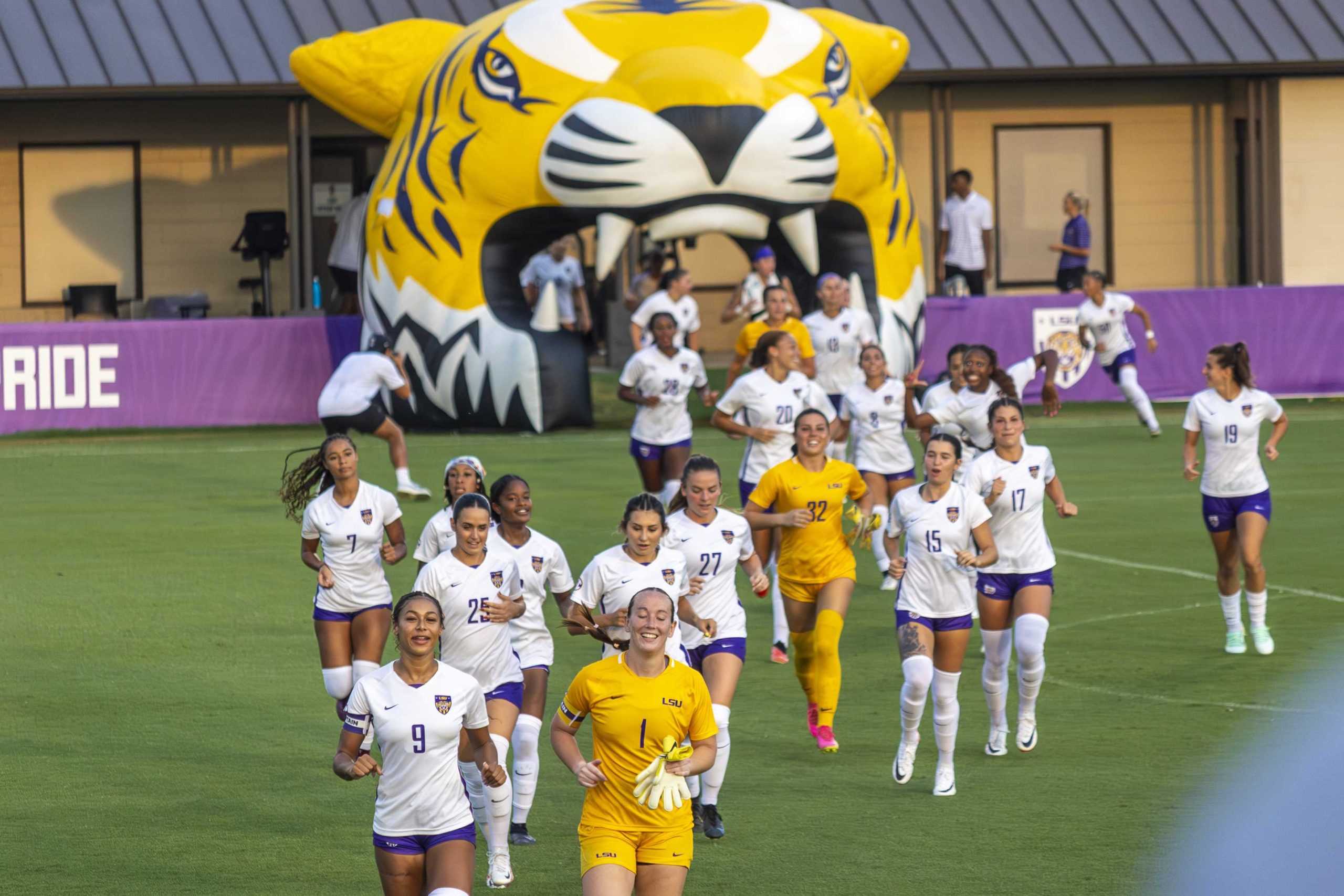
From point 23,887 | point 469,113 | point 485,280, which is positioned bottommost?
point 23,887

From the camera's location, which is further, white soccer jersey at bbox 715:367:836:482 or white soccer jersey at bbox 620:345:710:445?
white soccer jersey at bbox 620:345:710:445

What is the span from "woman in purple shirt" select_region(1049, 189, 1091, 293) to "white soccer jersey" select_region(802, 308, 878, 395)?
419 inches

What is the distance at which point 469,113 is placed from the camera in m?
22.7

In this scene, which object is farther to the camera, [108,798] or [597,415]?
[597,415]

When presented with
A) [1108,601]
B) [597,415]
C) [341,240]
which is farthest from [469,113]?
[1108,601]

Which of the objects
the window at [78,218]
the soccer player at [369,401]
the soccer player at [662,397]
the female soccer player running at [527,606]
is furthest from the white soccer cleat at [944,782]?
the window at [78,218]

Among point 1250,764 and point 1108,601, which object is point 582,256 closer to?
point 1108,601

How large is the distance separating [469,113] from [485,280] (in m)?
1.81

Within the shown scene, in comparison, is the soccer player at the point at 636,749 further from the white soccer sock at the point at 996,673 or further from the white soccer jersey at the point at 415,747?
the white soccer sock at the point at 996,673

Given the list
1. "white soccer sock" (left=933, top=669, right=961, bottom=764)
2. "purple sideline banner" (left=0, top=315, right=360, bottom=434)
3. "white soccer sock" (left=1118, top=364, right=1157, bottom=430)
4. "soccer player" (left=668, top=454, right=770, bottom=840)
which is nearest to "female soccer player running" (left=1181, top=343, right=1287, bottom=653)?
"white soccer sock" (left=933, top=669, right=961, bottom=764)

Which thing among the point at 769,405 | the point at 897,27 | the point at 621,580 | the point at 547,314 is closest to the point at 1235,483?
the point at 769,405

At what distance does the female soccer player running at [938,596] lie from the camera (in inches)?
392

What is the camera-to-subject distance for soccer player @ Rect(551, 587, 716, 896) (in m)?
7.33

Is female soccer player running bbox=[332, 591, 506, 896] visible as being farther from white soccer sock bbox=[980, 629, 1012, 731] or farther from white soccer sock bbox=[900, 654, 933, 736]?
white soccer sock bbox=[980, 629, 1012, 731]
